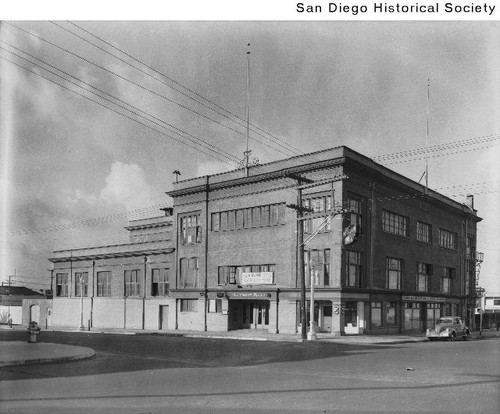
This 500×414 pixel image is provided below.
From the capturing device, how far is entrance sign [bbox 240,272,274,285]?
137 feet

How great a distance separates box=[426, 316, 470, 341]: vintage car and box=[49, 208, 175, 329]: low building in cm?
2118

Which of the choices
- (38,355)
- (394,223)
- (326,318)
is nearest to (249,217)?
(326,318)

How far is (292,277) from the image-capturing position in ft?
132

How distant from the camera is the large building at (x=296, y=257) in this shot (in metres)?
39.2

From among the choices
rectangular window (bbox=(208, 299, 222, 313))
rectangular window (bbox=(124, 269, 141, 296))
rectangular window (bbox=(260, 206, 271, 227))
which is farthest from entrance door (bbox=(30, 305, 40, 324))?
rectangular window (bbox=(260, 206, 271, 227))

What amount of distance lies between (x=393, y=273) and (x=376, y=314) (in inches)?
182

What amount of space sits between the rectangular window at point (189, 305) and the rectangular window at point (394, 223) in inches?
629

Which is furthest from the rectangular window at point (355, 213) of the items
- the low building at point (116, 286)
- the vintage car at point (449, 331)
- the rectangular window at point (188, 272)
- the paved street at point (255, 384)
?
the paved street at point (255, 384)

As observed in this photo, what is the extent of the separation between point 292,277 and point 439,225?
18172 millimetres

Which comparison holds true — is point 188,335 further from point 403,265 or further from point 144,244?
point 403,265

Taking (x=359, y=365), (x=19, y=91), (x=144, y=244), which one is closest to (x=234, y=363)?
(x=359, y=365)

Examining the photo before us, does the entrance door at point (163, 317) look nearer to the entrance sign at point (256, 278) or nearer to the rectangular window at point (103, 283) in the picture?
the rectangular window at point (103, 283)

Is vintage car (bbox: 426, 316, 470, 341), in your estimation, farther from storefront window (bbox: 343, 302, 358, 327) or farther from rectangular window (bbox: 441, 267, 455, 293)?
A: rectangular window (bbox: 441, 267, 455, 293)

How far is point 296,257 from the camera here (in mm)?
40219
